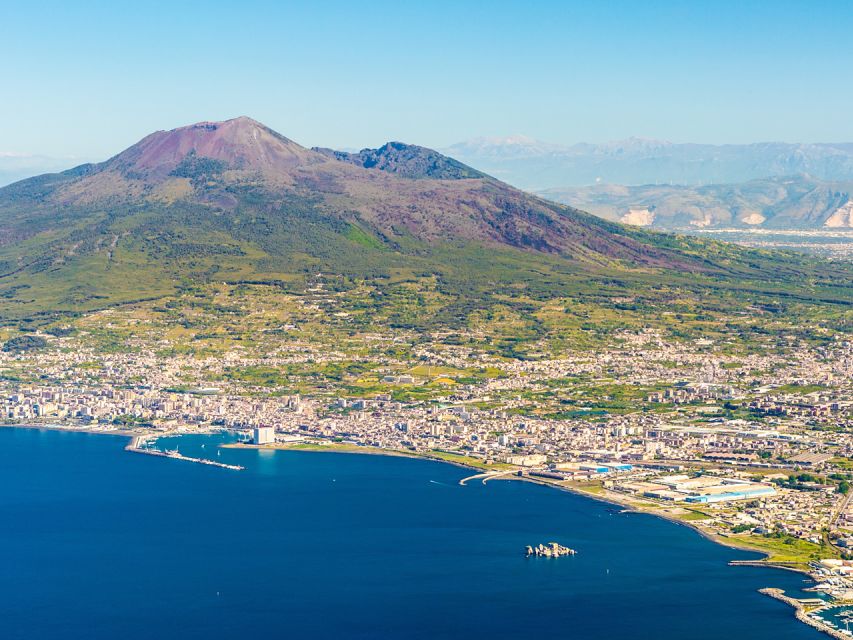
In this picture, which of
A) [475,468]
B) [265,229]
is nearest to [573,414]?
[475,468]

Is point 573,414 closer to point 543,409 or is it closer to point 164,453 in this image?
point 543,409

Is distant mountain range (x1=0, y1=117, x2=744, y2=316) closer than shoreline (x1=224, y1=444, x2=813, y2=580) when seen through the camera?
No

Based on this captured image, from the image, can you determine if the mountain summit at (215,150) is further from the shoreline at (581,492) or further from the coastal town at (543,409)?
the shoreline at (581,492)

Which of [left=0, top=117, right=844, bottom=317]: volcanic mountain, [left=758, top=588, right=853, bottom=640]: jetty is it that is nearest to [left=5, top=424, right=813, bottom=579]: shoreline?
[left=758, top=588, right=853, bottom=640]: jetty

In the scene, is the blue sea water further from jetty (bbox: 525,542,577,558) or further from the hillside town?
the hillside town

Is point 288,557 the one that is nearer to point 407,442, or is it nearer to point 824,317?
point 407,442

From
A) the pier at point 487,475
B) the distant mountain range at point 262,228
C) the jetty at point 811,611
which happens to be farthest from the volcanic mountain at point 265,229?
the jetty at point 811,611
